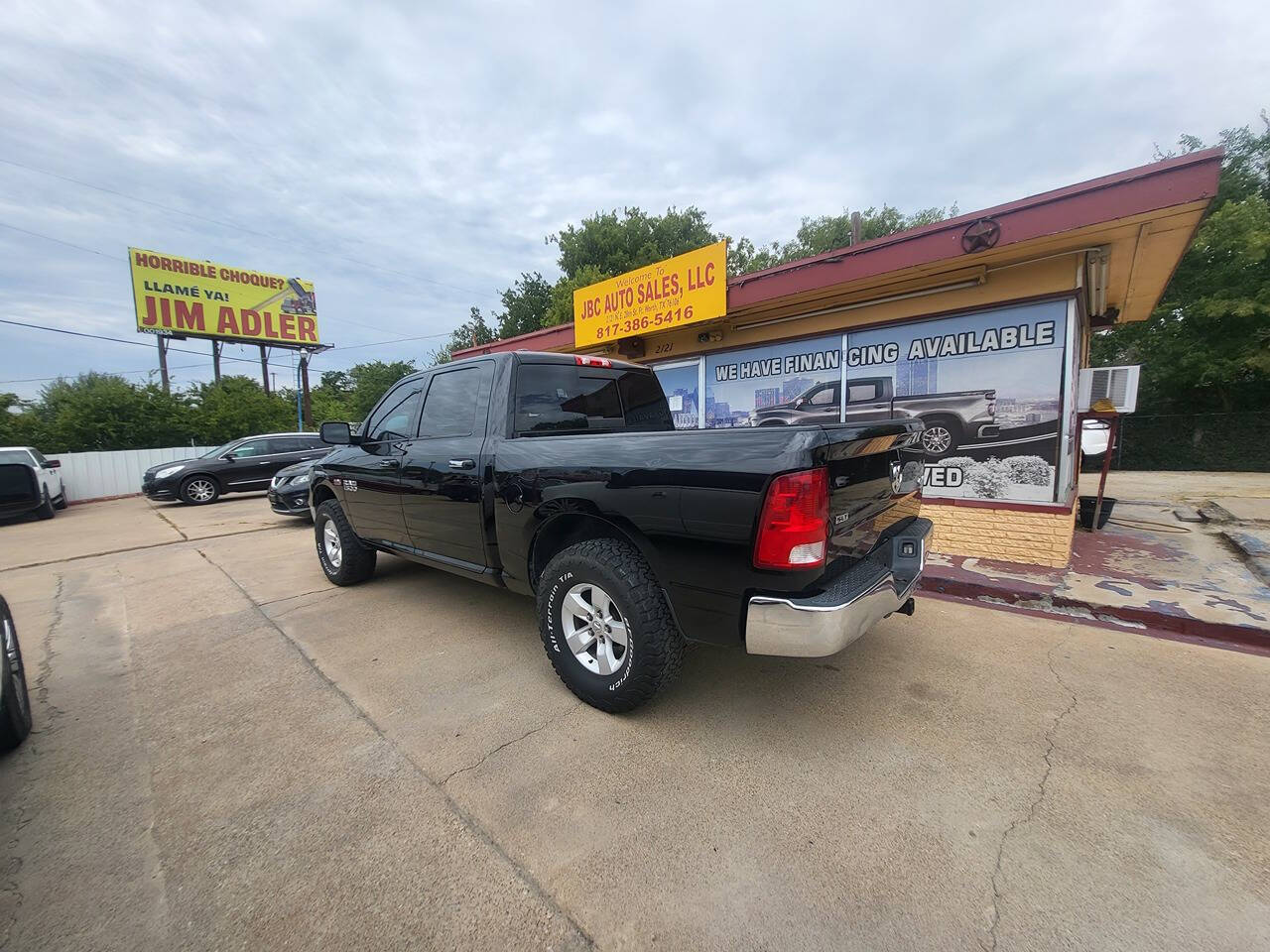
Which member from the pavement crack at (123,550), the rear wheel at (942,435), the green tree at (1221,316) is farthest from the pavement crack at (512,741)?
the green tree at (1221,316)

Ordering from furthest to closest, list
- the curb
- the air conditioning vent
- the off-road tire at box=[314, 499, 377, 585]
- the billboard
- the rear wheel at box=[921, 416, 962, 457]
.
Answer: the billboard → the air conditioning vent → the rear wheel at box=[921, 416, 962, 457] → the off-road tire at box=[314, 499, 377, 585] → the curb

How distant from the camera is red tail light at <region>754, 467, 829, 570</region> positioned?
2.06 meters

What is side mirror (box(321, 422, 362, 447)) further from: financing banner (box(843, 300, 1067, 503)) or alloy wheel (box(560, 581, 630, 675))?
financing banner (box(843, 300, 1067, 503))

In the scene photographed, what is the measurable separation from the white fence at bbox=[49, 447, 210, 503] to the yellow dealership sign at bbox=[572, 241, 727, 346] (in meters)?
16.1

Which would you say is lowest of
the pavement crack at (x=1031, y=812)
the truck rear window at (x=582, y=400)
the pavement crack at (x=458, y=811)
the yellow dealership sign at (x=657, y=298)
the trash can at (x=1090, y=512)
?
the pavement crack at (x=458, y=811)

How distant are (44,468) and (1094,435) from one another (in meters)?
19.8

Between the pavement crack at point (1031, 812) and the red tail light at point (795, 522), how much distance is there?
1.14 metres

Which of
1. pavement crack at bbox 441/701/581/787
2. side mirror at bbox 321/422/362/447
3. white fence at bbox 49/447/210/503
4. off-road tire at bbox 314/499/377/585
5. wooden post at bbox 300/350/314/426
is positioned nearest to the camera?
pavement crack at bbox 441/701/581/787

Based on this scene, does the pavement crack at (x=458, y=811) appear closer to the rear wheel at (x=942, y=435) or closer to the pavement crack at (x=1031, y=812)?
the pavement crack at (x=1031, y=812)

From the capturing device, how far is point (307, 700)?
2.98 metres

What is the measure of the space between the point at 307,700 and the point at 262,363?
3058 centimetres

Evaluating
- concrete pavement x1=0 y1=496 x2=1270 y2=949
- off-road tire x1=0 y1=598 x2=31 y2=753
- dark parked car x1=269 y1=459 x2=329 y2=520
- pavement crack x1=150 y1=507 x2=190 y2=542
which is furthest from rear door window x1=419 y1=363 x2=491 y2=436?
pavement crack x1=150 y1=507 x2=190 y2=542

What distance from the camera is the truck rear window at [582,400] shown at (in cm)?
340

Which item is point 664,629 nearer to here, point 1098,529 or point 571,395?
point 571,395
